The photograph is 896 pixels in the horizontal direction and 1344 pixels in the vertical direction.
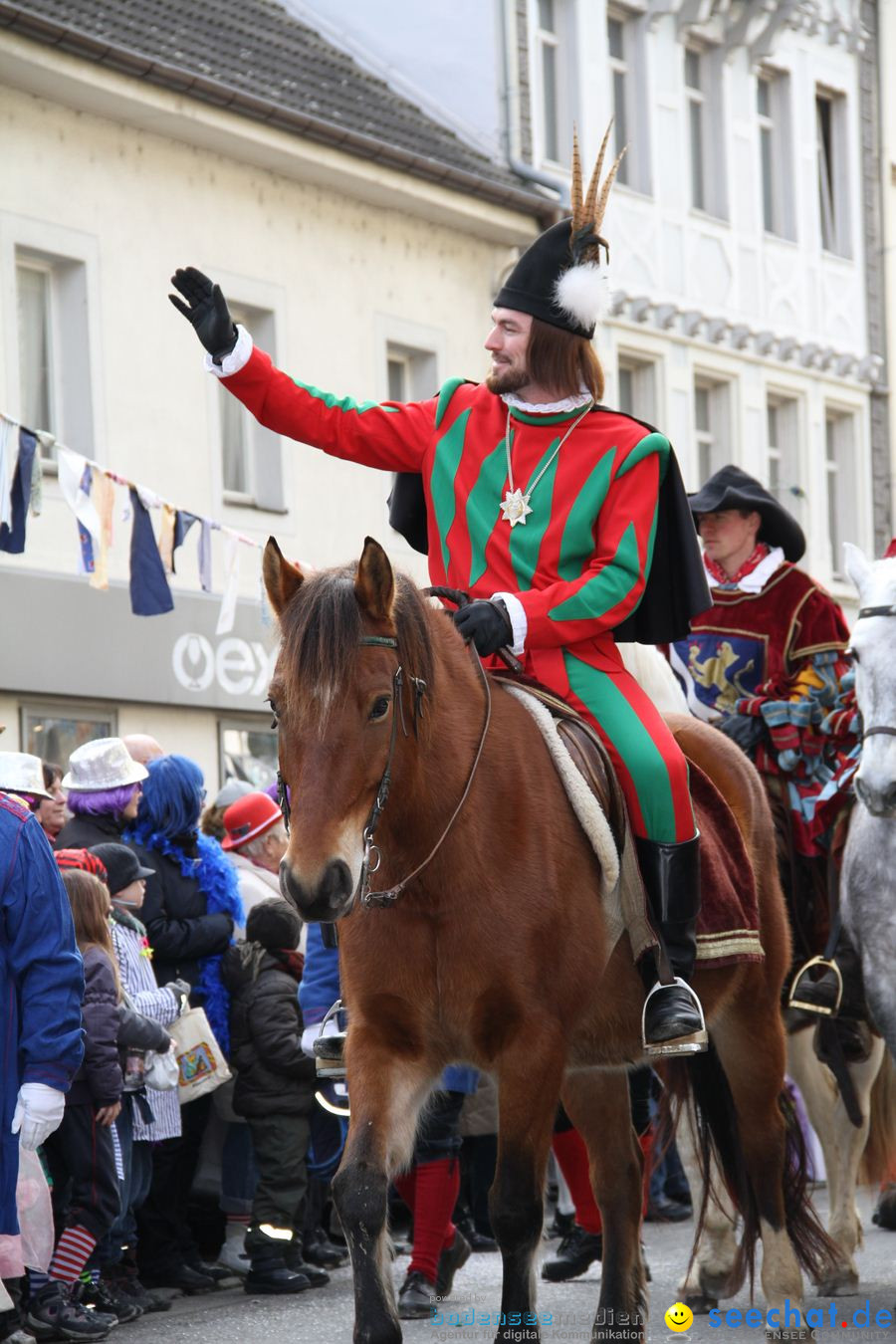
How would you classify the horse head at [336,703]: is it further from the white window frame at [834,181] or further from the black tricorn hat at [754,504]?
the white window frame at [834,181]

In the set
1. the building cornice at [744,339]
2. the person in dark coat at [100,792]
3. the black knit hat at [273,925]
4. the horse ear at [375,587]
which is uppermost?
the building cornice at [744,339]

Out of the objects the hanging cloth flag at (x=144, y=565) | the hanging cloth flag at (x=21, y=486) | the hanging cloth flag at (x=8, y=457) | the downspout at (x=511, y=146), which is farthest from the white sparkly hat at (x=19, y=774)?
the downspout at (x=511, y=146)

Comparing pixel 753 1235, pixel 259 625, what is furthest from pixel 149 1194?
pixel 259 625

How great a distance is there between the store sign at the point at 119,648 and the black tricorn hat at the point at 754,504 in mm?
7462

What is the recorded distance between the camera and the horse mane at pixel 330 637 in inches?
200

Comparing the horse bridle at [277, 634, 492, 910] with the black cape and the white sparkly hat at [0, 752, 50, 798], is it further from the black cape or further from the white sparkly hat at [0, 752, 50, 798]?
the white sparkly hat at [0, 752, 50, 798]

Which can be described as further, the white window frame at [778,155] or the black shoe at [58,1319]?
the white window frame at [778,155]

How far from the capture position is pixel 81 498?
1336 cm

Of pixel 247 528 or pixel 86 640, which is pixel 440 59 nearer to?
pixel 247 528

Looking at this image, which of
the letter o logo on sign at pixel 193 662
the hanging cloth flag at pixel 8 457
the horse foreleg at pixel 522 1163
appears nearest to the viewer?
the horse foreleg at pixel 522 1163

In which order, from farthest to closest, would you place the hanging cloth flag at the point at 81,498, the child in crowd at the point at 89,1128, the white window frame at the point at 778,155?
the white window frame at the point at 778,155 → the hanging cloth flag at the point at 81,498 → the child in crowd at the point at 89,1128

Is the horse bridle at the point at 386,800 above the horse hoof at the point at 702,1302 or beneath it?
above

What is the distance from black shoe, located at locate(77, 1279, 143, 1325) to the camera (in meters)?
8.06

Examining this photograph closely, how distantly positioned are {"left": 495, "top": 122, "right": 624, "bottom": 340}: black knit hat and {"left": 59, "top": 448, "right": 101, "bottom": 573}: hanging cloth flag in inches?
281
